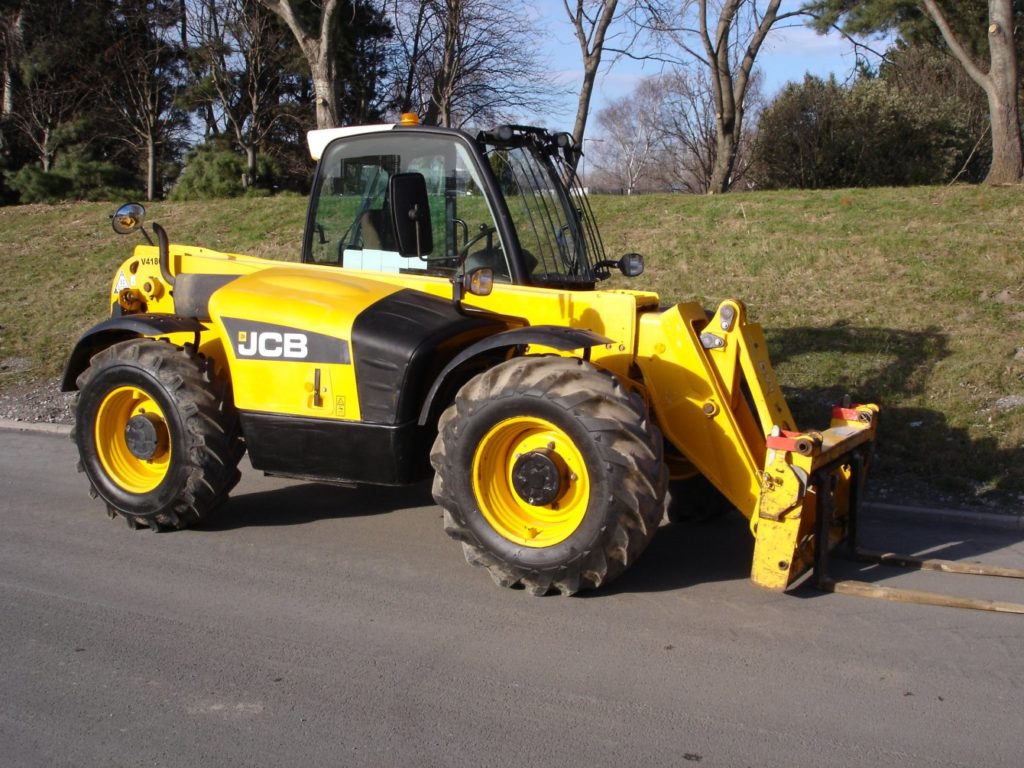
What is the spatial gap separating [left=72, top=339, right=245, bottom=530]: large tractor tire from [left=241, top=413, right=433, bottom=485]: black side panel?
26 cm

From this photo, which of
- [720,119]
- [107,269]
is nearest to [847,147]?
[720,119]

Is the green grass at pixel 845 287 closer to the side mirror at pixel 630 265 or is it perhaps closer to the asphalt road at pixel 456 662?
the asphalt road at pixel 456 662

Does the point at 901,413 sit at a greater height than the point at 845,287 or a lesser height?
lesser

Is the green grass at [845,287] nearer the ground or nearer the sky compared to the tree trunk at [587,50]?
nearer the ground

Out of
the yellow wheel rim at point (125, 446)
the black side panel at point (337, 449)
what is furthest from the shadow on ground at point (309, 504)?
the black side panel at point (337, 449)

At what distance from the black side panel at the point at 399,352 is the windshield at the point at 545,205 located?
77 cm

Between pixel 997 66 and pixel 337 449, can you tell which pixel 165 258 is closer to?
pixel 337 449

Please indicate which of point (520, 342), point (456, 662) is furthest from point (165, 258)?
point (456, 662)

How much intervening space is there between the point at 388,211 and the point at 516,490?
7.21ft

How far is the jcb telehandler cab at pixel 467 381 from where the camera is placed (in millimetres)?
5219

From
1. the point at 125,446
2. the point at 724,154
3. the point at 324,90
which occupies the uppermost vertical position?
the point at 324,90

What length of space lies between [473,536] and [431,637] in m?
0.70

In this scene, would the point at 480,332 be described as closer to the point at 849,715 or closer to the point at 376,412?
the point at 376,412

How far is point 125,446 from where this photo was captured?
22.6 feet
